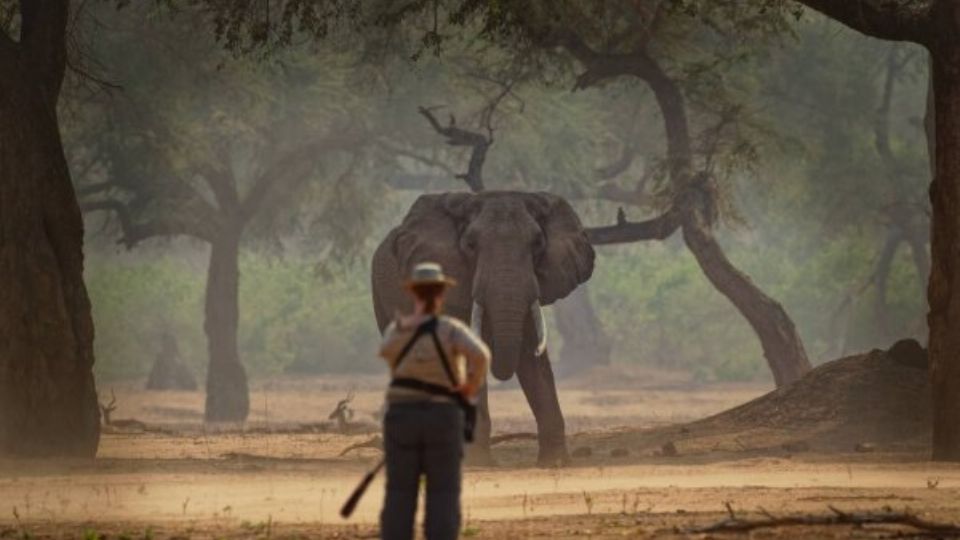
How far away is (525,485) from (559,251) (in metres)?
3.83

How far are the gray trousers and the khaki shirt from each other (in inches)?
2.7

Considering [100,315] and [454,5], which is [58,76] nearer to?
[454,5]

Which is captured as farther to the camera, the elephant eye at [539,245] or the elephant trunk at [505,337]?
the elephant eye at [539,245]

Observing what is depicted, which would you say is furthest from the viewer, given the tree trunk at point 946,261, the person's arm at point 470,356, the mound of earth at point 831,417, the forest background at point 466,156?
the forest background at point 466,156

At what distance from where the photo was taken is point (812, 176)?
161ft

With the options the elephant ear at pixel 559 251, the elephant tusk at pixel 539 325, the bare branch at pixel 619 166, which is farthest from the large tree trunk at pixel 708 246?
the bare branch at pixel 619 166

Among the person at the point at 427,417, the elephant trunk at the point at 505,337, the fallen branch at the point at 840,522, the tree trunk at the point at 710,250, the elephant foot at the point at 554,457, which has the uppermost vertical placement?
the tree trunk at the point at 710,250

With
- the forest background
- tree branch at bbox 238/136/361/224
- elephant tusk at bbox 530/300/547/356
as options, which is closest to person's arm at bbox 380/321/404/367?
elephant tusk at bbox 530/300/547/356

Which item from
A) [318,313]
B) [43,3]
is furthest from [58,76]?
[318,313]

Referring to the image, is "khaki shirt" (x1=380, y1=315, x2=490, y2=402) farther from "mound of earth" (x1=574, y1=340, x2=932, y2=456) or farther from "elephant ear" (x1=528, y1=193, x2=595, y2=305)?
"mound of earth" (x1=574, y1=340, x2=932, y2=456)

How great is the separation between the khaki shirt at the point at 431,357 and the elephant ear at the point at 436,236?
35.0ft

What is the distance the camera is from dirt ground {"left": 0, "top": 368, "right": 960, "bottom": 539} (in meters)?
14.9

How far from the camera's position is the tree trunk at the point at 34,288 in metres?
22.6

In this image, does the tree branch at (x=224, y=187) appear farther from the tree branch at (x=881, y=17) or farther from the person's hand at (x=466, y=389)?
the person's hand at (x=466, y=389)
